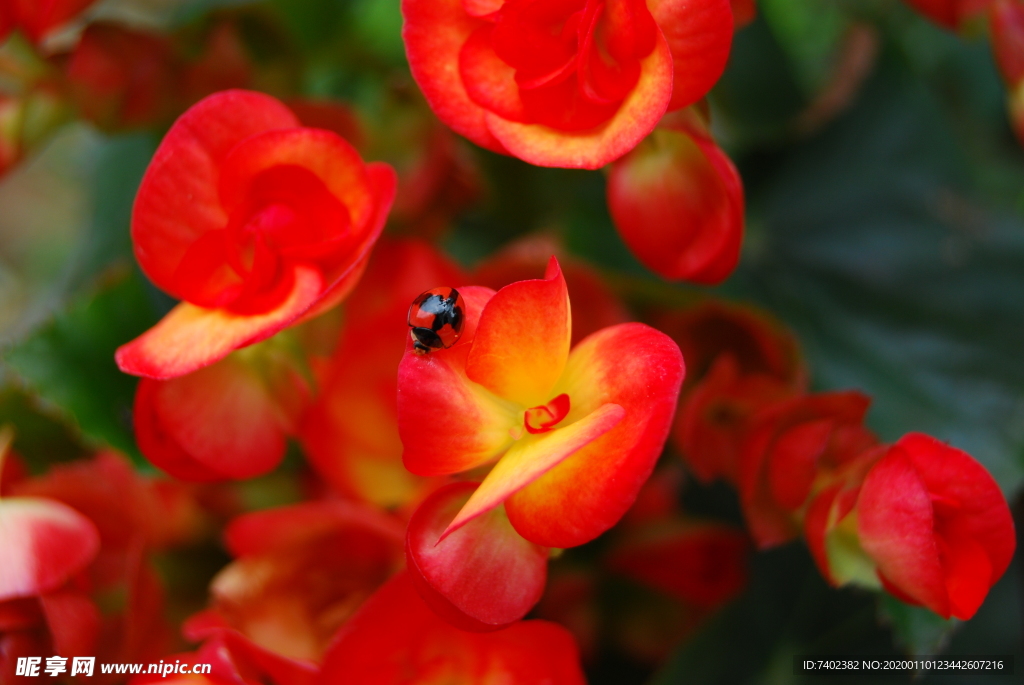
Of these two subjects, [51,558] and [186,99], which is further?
[186,99]

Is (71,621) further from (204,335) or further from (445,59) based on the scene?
(445,59)

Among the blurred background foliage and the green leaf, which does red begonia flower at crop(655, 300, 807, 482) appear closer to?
the blurred background foliage

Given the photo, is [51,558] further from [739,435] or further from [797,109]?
[797,109]

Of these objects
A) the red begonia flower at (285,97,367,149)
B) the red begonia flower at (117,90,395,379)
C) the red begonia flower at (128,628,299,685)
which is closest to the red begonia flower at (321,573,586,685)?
the red begonia flower at (128,628,299,685)

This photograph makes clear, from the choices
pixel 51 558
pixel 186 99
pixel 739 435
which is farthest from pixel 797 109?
pixel 51 558

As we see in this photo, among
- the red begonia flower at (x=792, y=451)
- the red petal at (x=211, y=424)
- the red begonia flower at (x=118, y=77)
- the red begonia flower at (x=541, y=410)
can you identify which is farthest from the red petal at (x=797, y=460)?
the red begonia flower at (x=118, y=77)

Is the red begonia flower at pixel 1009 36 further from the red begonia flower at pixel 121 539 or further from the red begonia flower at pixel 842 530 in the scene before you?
the red begonia flower at pixel 121 539

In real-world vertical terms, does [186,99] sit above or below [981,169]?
above
